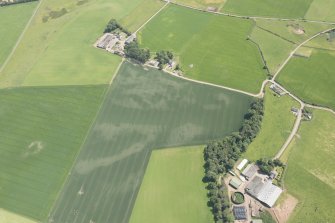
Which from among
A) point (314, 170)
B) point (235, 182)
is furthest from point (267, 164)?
point (314, 170)

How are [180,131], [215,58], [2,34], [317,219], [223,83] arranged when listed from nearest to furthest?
1. [317,219]
2. [180,131]
3. [223,83]
4. [215,58]
5. [2,34]

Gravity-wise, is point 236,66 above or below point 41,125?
above

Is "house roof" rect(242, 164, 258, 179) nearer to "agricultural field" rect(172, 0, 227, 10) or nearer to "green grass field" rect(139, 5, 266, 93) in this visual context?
"green grass field" rect(139, 5, 266, 93)

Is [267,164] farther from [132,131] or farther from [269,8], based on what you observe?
[269,8]

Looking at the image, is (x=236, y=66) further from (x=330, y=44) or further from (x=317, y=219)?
(x=317, y=219)

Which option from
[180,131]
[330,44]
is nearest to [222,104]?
[180,131]

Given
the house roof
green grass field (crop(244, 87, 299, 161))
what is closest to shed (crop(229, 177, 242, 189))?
the house roof

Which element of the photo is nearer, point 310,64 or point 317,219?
point 317,219

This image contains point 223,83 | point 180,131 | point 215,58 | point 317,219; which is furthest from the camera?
point 215,58
